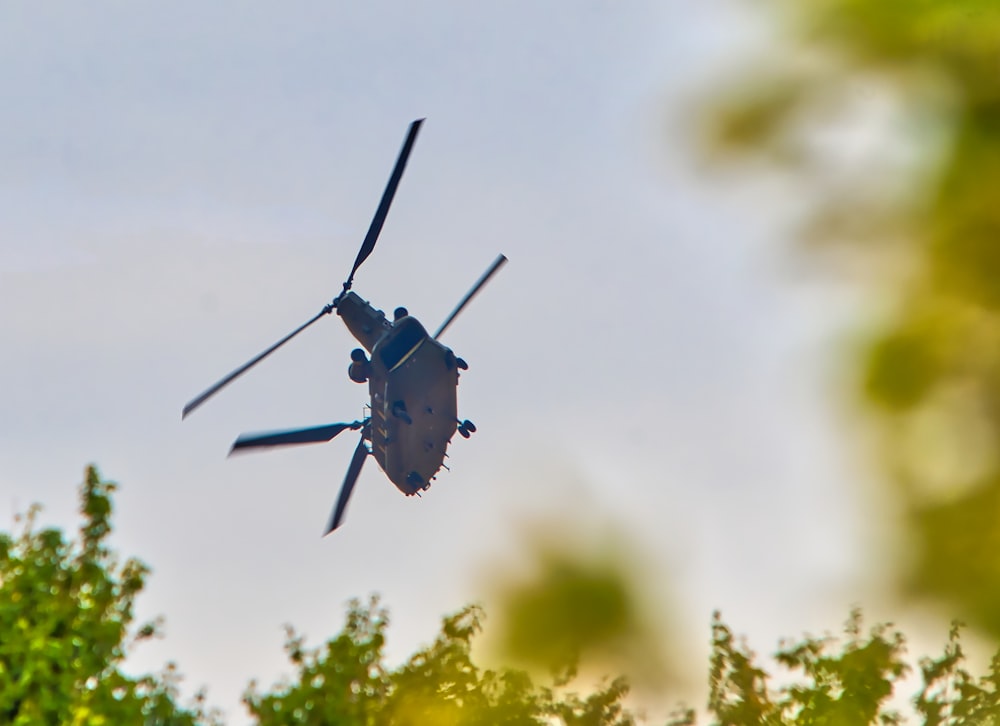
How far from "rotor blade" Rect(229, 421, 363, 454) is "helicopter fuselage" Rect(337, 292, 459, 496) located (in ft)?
3.25

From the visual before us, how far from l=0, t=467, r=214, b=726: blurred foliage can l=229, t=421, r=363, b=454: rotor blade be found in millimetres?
3772

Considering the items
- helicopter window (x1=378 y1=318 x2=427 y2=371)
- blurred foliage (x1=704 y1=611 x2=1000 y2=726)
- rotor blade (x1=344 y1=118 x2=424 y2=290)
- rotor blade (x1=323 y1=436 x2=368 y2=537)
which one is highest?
rotor blade (x1=344 y1=118 x2=424 y2=290)

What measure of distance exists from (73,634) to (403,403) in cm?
1013

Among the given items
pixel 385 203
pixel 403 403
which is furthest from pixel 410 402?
pixel 385 203

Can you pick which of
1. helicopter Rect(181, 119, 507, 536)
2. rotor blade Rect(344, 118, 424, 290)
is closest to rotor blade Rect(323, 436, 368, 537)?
helicopter Rect(181, 119, 507, 536)

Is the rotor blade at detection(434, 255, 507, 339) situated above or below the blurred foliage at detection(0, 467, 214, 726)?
above

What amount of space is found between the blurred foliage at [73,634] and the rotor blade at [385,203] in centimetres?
993

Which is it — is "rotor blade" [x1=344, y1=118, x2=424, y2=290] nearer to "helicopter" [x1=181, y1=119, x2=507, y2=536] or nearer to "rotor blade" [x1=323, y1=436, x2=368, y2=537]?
"helicopter" [x1=181, y1=119, x2=507, y2=536]

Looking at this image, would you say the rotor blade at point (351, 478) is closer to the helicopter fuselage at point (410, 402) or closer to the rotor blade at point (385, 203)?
the helicopter fuselage at point (410, 402)

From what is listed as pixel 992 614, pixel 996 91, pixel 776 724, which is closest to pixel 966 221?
pixel 996 91

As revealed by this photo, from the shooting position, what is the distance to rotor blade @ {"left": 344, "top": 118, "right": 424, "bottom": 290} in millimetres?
32594

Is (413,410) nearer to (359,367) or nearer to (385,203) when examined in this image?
(359,367)

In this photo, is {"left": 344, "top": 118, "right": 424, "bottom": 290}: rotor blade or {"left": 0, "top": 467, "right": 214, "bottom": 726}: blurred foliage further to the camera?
{"left": 344, "top": 118, "right": 424, "bottom": 290}: rotor blade

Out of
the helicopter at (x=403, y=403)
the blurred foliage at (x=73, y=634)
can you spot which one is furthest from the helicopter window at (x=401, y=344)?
the blurred foliage at (x=73, y=634)
